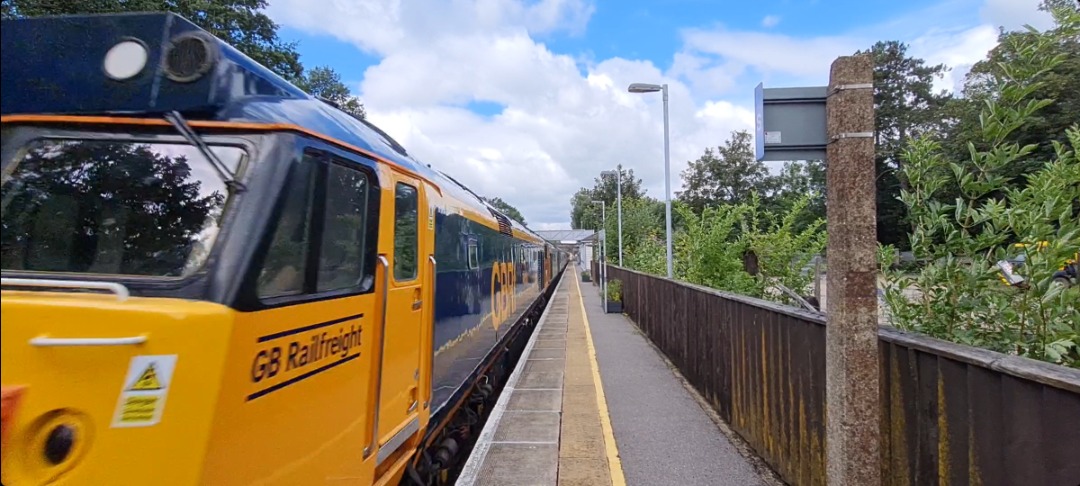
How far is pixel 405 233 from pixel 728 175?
49.9 metres

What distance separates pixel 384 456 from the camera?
128 inches

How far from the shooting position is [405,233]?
372cm

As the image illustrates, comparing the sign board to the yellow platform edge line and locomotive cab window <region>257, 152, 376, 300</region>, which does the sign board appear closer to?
locomotive cab window <region>257, 152, 376, 300</region>

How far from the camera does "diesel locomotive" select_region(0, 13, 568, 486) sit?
1.82m

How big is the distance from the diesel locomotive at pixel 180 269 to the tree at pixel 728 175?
157 feet

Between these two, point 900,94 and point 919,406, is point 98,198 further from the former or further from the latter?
point 900,94

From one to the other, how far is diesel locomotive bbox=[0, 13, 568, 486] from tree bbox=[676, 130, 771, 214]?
47.8 metres

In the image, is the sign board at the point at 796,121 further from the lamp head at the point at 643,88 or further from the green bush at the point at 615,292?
the green bush at the point at 615,292

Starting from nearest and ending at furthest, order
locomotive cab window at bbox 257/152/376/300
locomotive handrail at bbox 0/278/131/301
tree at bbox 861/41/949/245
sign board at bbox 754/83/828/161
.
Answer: locomotive handrail at bbox 0/278/131/301
locomotive cab window at bbox 257/152/376/300
sign board at bbox 754/83/828/161
tree at bbox 861/41/949/245

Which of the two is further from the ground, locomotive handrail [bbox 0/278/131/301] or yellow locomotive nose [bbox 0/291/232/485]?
locomotive handrail [bbox 0/278/131/301]

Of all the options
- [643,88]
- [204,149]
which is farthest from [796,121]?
[643,88]

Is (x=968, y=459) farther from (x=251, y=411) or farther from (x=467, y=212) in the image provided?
(x=467, y=212)

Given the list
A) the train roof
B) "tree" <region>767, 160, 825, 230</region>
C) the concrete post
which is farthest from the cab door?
"tree" <region>767, 160, 825, 230</region>

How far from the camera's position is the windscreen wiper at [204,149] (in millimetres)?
2266
